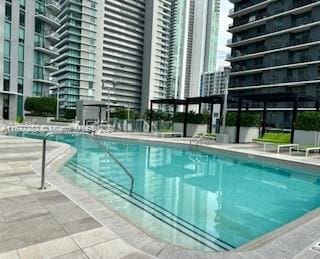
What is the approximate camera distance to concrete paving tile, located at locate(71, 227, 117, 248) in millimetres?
3279

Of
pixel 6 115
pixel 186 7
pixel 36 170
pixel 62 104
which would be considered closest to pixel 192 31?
pixel 186 7

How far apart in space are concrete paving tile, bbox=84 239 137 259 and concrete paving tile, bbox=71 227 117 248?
10 cm

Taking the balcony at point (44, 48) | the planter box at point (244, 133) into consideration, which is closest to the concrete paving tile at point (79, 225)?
the planter box at point (244, 133)

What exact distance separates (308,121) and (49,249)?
605 inches

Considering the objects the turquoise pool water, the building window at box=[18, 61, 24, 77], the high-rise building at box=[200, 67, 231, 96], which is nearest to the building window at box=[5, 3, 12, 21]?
the building window at box=[18, 61, 24, 77]

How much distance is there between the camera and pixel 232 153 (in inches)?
542

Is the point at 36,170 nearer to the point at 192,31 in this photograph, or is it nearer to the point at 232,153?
the point at 232,153

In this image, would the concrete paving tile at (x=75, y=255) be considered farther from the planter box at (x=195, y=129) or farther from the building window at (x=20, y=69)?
the building window at (x=20, y=69)

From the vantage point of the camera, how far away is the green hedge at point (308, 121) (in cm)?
1482

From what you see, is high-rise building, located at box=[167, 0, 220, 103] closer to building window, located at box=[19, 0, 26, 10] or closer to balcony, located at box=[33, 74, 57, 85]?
balcony, located at box=[33, 74, 57, 85]

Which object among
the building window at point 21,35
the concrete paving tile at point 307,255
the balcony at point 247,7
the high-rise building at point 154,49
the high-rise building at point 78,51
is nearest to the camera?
the concrete paving tile at point 307,255

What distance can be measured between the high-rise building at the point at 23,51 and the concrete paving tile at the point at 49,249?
37.2 metres

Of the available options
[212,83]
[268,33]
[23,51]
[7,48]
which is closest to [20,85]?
[23,51]

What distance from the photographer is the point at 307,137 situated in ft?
49.9
